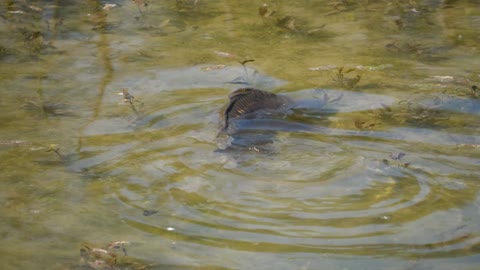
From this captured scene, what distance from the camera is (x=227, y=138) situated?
6.00 m

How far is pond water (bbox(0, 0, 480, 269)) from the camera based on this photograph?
4559mm

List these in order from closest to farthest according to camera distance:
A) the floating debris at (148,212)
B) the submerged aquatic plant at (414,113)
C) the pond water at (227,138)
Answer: the pond water at (227,138)
the floating debris at (148,212)
the submerged aquatic plant at (414,113)

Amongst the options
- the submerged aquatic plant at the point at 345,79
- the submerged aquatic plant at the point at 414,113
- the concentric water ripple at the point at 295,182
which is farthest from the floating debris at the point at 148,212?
the submerged aquatic plant at the point at 345,79

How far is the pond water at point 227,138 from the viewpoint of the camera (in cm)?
456

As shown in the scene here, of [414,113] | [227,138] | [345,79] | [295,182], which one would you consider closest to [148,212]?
[295,182]

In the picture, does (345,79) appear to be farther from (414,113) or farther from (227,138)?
(227,138)

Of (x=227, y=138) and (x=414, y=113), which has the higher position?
(x=414, y=113)

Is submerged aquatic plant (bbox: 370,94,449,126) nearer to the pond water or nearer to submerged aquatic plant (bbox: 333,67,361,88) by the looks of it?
the pond water

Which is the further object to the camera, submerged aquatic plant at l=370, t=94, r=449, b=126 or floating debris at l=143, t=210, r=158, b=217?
submerged aquatic plant at l=370, t=94, r=449, b=126

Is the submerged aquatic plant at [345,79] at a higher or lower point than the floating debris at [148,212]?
higher

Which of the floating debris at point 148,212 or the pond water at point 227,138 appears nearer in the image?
the pond water at point 227,138

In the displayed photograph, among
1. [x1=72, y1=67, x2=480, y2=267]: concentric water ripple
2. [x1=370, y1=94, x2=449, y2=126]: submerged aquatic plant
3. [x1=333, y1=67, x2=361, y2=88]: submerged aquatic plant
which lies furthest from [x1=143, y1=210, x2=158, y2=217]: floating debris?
[x1=333, y1=67, x2=361, y2=88]: submerged aquatic plant

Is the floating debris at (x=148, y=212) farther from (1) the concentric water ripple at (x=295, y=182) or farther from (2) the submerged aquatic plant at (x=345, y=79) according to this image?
(2) the submerged aquatic plant at (x=345, y=79)

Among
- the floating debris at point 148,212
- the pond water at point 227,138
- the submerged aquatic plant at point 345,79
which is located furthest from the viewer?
the submerged aquatic plant at point 345,79
